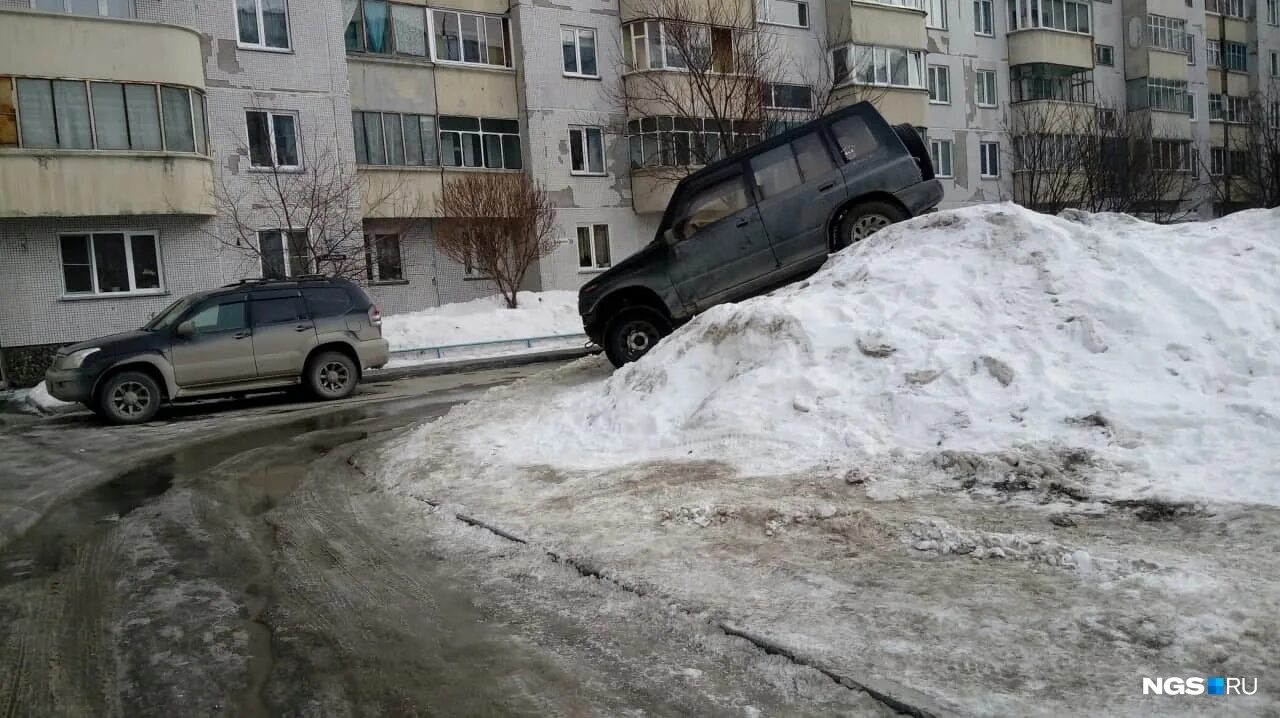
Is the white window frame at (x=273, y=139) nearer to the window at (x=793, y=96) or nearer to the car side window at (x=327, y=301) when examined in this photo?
the car side window at (x=327, y=301)

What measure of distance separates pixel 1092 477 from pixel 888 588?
2248mm

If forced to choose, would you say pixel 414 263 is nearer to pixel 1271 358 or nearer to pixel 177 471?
pixel 177 471

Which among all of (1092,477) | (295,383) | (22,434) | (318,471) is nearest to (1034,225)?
(1092,477)

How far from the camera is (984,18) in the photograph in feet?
128

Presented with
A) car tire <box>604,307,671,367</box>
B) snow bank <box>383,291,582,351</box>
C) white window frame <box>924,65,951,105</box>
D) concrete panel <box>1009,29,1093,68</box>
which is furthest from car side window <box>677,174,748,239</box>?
concrete panel <box>1009,29,1093,68</box>

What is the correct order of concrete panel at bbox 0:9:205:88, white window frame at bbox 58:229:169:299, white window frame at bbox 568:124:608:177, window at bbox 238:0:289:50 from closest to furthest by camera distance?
concrete panel at bbox 0:9:205:88, white window frame at bbox 58:229:169:299, window at bbox 238:0:289:50, white window frame at bbox 568:124:608:177

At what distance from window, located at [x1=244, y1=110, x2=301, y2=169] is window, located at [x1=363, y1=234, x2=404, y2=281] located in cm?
312

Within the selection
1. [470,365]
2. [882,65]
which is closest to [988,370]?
[470,365]

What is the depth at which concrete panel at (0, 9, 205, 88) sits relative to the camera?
19719mm

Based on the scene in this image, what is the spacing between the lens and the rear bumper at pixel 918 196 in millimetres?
11469

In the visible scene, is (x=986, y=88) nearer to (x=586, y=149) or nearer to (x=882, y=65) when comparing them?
(x=882, y=65)

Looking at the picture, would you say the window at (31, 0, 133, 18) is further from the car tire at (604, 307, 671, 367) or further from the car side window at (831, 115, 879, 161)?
the car side window at (831, 115, 879, 161)

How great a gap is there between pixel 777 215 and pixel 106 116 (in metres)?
16.7

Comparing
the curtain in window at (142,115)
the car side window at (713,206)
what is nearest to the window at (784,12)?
the curtain in window at (142,115)
